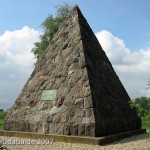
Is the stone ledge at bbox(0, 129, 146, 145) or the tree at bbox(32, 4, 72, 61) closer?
the stone ledge at bbox(0, 129, 146, 145)

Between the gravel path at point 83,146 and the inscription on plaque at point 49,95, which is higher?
the inscription on plaque at point 49,95

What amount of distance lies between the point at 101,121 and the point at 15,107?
4.63 metres

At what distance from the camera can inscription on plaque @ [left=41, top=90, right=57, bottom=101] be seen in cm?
1233

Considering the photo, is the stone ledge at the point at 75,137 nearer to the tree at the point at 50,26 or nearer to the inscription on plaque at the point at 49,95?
the inscription on plaque at the point at 49,95

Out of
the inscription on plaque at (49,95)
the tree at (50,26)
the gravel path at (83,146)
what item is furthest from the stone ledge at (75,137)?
the tree at (50,26)

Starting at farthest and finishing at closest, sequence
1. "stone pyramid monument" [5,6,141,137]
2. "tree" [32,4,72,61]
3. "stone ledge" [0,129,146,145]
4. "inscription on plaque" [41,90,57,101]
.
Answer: "tree" [32,4,72,61], "inscription on plaque" [41,90,57,101], "stone pyramid monument" [5,6,141,137], "stone ledge" [0,129,146,145]

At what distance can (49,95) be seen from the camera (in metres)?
12.5

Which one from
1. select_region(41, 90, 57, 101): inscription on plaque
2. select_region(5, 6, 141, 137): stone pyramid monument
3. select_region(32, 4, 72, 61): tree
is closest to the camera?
select_region(5, 6, 141, 137): stone pyramid monument

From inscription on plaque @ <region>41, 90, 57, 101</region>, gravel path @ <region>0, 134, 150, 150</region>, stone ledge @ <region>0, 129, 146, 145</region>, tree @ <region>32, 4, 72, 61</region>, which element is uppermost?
tree @ <region>32, 4, 72, 61</region>

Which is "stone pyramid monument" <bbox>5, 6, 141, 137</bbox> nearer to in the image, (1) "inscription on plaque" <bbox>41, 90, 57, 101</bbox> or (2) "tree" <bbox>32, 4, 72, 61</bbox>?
(1) "inscription on plaque" <bbox>41, 90, 57, 101</bbox>

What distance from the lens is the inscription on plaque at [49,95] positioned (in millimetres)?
12328

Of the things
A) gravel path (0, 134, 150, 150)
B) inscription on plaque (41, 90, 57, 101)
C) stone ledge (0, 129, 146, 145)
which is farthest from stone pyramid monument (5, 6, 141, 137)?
gravel path (0, 134, 150, 150)

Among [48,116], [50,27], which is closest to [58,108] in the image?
[48,116]

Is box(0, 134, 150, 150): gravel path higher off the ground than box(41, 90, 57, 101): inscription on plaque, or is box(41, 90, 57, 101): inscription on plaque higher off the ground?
box(41, 90, 57, 101): inscription on plaque
